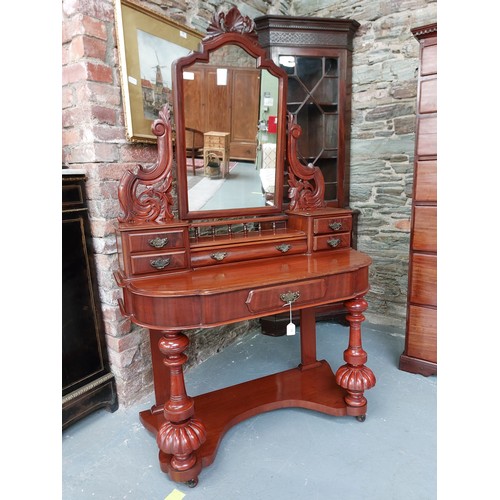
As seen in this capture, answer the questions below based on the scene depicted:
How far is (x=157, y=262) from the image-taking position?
5.67 feet

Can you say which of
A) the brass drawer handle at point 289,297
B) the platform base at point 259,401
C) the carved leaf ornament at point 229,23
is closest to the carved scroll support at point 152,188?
the carved leaf ornament at point 229,23

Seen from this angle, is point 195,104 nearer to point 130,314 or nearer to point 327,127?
point 130,314

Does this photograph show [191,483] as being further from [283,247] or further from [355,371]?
[283,247]

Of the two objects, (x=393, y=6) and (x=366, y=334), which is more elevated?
(x=393, y=6)

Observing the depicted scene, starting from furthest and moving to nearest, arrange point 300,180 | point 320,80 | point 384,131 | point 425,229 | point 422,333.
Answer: point 384,131, point 320,80, point 422,333, point 425,229, point 300,180

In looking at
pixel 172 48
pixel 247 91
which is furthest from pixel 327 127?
pixel 172 48

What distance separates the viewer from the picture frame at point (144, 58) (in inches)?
75.6

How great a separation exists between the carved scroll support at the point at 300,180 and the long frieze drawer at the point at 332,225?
0.19m

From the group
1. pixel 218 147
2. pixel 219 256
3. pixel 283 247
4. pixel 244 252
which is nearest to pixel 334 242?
pixel 283 247

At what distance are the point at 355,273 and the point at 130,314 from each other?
115 centimetres

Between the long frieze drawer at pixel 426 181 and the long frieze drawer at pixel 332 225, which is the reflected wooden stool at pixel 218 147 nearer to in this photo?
the long frieze drawer at pixel 332 225

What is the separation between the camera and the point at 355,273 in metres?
1.92

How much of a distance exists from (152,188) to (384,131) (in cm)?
217
